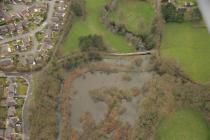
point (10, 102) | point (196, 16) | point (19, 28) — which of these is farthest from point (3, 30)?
point (196, 16)

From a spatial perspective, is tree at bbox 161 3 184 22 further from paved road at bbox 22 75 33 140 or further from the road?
paved road at bbox 22 75 33 140

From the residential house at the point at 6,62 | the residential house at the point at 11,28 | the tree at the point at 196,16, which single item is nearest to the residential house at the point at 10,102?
the residential house at the point at 6,62

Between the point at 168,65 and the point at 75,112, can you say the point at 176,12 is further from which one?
the point at 75,112

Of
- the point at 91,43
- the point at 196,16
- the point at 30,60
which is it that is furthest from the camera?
the point at 196,16

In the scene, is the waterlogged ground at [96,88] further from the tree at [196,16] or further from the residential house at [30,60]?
the tree at [196,16]

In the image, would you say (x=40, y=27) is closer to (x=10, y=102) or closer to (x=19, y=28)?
(x=19, y=28)

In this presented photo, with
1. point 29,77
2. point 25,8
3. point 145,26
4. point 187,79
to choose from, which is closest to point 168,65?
point 187,79
